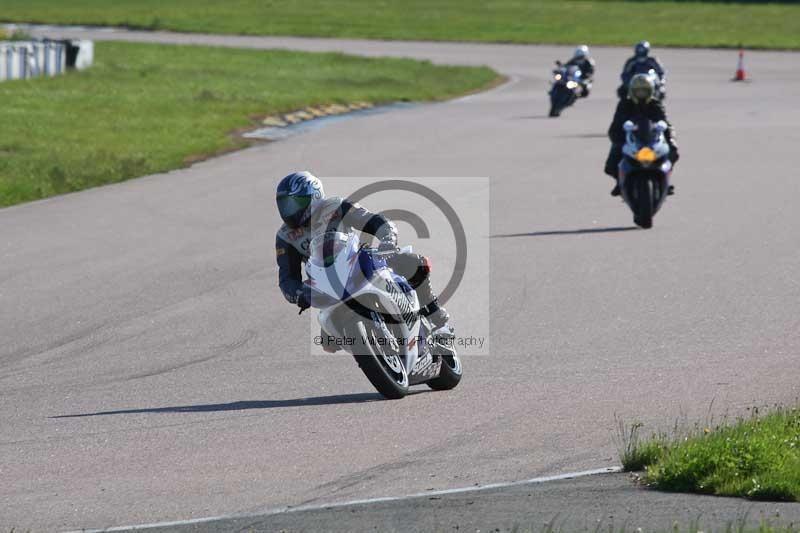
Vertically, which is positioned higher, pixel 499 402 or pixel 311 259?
pixel 311 259

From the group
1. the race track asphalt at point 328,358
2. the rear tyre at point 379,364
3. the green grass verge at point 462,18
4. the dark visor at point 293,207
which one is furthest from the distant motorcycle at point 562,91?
the dark visor at point 293,207

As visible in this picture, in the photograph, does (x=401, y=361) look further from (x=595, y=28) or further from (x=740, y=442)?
(x=595, y=28)

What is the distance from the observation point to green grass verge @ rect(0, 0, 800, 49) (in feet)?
196

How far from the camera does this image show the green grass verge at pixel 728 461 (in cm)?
700

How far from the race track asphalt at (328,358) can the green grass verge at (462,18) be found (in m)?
35.9

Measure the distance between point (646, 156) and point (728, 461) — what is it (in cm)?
1033

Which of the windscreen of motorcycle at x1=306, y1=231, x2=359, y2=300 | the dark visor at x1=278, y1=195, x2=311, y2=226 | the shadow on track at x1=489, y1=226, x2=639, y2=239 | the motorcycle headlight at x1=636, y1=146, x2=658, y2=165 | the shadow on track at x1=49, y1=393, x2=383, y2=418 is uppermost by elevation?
the dark visor at x1=278, y1=195, x2=311, y2=226

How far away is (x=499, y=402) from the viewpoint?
9.53 meters

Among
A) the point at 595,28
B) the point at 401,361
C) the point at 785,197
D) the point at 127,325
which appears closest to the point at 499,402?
the point at 401,361

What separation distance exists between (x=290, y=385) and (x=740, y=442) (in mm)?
3727

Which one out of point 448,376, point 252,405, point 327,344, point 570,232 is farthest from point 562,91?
point 327,344

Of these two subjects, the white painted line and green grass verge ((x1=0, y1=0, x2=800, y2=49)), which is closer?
the white painted line

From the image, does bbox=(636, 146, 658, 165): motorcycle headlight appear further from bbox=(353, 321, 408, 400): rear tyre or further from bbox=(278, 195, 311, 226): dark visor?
bbox=(278, 195, 311, 226): dark visor

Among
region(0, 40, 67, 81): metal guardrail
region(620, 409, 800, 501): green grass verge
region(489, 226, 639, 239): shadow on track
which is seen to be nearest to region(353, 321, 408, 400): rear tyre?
region(620, 409, 800, 501): green grass verge
